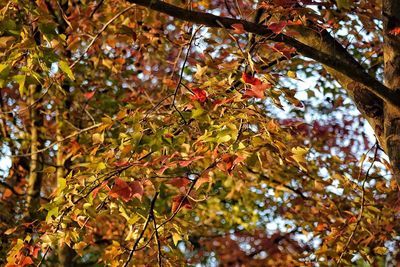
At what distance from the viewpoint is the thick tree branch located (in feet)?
8.72

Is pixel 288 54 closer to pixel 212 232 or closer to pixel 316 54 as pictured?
pixel 316 54

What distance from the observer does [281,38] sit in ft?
9.37

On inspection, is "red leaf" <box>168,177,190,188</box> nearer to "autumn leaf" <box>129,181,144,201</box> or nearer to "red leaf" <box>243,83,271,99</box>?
"autumn leaf" <box>129,181,144,201</box>

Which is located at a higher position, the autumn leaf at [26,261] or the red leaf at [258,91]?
the red leaf at [258,91]

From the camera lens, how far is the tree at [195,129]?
9.79 ft

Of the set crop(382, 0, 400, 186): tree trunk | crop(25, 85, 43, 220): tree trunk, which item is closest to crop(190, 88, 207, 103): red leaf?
crop(382, 0, 400, 186): tree trunk

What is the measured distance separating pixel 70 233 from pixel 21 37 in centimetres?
123

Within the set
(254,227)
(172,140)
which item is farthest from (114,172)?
(254,227)

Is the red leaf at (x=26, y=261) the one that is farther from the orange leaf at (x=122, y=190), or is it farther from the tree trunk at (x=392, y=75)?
the tree trunk at (x=392, y=75)

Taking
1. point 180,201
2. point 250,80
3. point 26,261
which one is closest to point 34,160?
point 26,261

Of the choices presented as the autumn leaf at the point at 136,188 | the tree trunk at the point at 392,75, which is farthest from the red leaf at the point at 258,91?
the tree trunk at the point at 392,75

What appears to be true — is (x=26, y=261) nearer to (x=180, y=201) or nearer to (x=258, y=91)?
(x=180, y=201)

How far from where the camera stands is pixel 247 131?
122 inches

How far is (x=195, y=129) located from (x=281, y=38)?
2.86 feet
